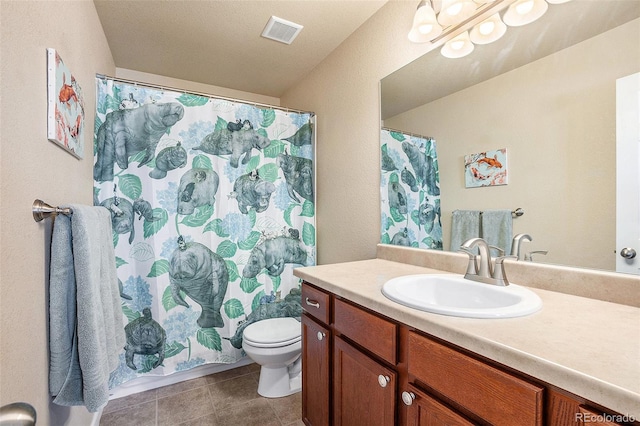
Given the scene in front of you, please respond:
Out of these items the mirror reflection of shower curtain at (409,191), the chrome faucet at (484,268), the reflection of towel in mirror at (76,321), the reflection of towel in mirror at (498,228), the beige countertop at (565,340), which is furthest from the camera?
the mirror reflection of shower curtain at (409,191)

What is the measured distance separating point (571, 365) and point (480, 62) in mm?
1256

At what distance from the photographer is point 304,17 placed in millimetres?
1832

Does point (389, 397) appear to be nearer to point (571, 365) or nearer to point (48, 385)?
point (571, 365)

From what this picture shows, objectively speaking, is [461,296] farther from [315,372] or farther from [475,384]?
[315,372]

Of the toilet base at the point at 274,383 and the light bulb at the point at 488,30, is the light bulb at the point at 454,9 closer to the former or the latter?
the light bulb at the point at 488,30

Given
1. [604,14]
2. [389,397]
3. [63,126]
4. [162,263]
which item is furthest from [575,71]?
[162,263]

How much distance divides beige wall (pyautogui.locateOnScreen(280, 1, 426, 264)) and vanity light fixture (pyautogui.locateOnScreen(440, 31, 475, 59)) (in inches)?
5.6

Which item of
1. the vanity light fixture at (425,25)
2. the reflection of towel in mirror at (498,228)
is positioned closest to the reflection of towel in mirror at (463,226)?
the reflection of towel in mirror at (498,228)

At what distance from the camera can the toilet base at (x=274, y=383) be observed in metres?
1.88

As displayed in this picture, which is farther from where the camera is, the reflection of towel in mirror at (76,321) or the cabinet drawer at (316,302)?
the cabinet drawer at (316,302)

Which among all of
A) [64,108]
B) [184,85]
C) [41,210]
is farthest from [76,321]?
[184,85]

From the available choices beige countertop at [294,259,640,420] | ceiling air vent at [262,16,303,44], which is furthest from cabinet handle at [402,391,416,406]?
ceiling air vent at [262,16,303,44]

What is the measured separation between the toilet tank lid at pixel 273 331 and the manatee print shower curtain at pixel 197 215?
0.22 m

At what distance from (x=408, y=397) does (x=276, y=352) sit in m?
1.08
